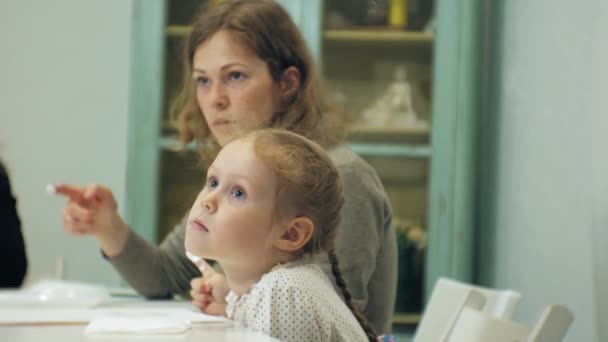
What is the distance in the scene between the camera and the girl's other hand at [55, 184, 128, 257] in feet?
5.57

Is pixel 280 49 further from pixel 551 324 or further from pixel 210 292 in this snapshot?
pixel 551 324

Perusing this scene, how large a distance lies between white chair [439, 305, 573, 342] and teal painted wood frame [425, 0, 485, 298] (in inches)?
50.0

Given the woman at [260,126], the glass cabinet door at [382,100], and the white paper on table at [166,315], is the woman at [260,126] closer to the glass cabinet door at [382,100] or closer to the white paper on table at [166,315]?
the white paper on table at [166,315]

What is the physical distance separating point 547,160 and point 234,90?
0.85 m

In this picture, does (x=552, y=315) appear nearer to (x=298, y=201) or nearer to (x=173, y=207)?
(x=298, y=201)

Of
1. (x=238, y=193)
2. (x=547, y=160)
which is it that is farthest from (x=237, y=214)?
(x=547, y=160)

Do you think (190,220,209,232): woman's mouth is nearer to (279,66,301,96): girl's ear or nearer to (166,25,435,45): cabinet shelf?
(279,66,301,96): girl's ear

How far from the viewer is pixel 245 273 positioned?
1188mm

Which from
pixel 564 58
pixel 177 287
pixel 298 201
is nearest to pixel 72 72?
pixel 177 287

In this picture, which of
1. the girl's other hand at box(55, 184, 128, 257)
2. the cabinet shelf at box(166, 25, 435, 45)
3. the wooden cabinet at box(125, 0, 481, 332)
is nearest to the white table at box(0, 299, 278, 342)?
the girl's other hand at box(55, 184, 128, 257)

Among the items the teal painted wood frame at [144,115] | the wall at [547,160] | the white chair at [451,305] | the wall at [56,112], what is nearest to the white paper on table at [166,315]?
the white chair at [451,305]

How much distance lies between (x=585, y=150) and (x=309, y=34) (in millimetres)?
1125

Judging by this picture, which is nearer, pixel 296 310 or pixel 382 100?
pixel 296 310

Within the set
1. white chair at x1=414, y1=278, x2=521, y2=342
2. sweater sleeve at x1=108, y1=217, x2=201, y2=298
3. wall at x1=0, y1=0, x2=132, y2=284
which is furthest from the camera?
wall at x1=0, y1=0, x2=132, y2=284
